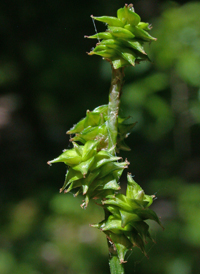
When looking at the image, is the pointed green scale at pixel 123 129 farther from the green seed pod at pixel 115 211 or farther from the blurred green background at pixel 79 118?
the blurred green background at pixel 79 118

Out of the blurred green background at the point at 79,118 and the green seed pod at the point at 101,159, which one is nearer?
the green seed pod at the point at 101,159

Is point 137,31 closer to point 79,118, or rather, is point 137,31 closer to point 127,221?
point 127,221

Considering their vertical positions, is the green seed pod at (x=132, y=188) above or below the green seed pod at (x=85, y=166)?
below

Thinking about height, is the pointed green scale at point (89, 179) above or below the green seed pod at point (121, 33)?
below

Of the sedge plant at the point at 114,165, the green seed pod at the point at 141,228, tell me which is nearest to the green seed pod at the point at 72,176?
the sedge plant at the point at 114,165

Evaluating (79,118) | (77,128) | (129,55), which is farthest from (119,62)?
(79,118)

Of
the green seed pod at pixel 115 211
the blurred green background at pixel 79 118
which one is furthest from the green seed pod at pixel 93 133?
the blurred green background at pixel 79 118

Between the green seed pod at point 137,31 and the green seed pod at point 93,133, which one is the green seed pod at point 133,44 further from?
the green seed pod at point 93,133

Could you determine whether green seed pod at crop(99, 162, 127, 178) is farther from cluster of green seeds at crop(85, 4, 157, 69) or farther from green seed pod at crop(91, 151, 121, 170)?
cluster of green seeds at crop(85, 4, 157, 69)

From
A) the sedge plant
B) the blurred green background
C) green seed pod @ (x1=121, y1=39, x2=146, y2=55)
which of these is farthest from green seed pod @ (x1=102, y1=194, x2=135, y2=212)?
the blurred green background
